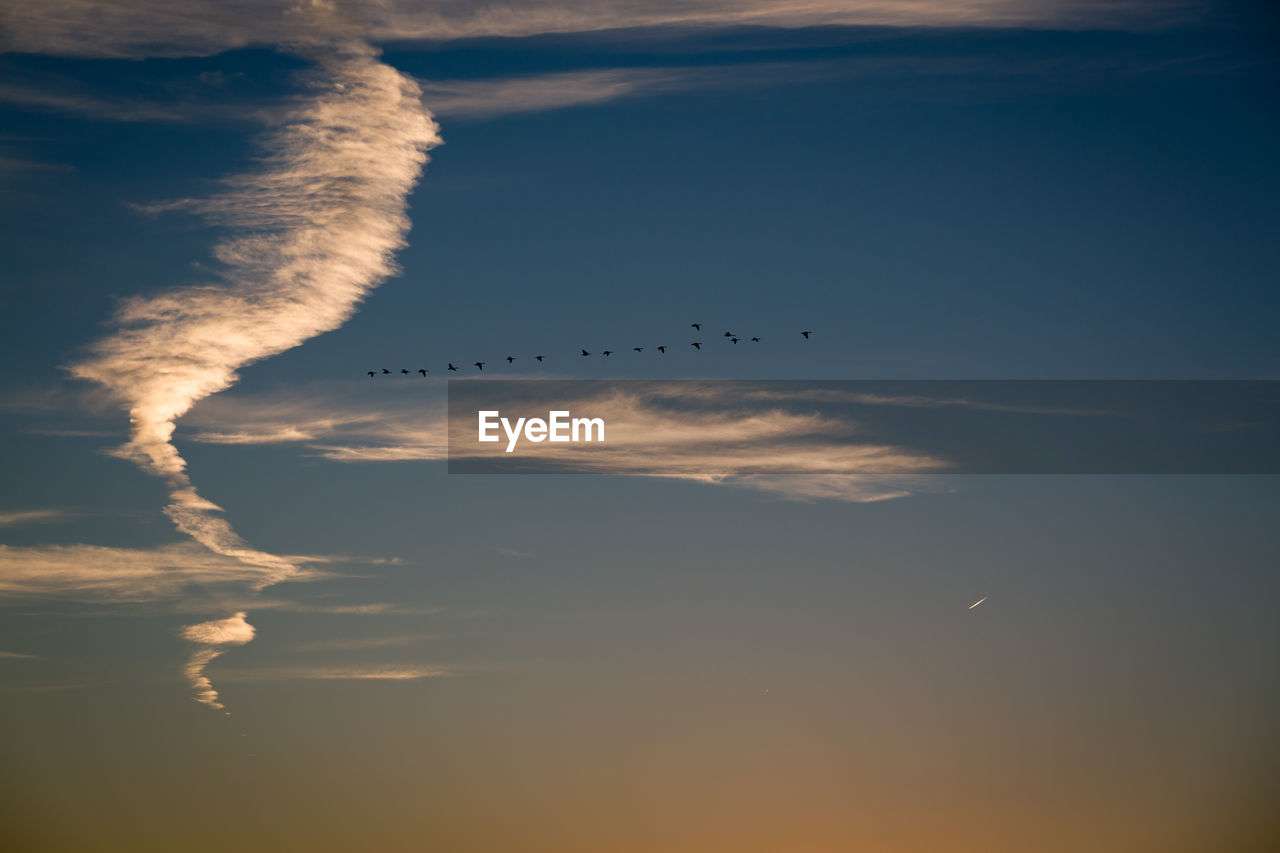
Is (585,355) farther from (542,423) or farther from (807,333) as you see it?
(807,333)

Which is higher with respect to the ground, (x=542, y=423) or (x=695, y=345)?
(x=695, y=345)

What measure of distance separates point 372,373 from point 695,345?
56.9m

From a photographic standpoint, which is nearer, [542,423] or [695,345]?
[542,423]

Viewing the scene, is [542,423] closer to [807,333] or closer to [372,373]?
[372,373]

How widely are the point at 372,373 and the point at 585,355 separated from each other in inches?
1479

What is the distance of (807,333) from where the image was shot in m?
133

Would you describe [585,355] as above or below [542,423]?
above

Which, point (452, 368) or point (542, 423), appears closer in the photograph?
point (542, 423)

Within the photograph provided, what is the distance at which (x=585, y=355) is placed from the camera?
449 ft

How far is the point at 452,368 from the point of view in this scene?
136 metres

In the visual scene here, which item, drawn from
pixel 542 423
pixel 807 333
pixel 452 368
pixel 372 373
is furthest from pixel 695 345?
pixel 372 373

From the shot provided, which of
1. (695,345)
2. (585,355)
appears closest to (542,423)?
(585,355)

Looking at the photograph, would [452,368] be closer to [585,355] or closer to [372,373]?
[372,373]

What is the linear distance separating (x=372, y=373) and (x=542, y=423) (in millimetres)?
36480
